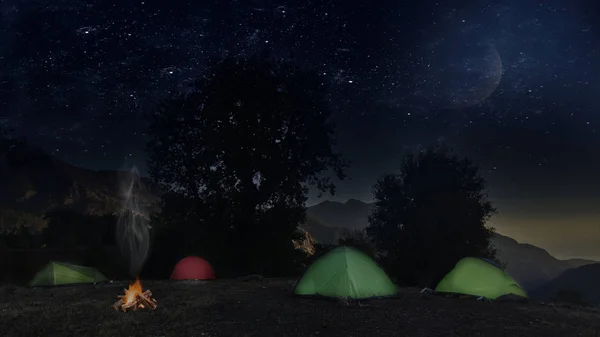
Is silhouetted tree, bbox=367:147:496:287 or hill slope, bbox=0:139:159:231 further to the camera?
hill slope, bbox=0:139:159:231

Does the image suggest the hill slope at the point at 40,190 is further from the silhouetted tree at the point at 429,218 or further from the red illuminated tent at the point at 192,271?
the red illuminated tent at the point at 192,271

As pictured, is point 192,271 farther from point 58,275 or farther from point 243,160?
point 243,160

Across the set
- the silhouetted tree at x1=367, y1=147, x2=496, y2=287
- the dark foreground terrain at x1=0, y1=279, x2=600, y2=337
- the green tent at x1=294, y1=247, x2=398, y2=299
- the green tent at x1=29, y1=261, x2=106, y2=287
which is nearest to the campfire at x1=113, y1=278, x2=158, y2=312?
the dark foreground terrain at x1=0, y1=279, x2=600, y2=337

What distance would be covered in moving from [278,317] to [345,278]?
3.20 metres

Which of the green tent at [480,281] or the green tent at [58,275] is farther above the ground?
→ the green tent at [480,281]

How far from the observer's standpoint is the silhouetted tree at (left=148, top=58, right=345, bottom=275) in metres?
28.0

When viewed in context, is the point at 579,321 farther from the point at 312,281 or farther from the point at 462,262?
the point at 312,281

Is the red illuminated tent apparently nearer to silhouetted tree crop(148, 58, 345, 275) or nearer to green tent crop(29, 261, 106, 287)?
green tent crop(29, 261, 106, 287)

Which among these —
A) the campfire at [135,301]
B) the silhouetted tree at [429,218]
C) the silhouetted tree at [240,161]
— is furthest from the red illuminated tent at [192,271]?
the silhouetted tree at [429,218]

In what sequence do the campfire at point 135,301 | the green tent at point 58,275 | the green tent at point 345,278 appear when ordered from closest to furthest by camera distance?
the campfire at point 135,301 → the green tent at point 345,278 → the green tent at point 58,275

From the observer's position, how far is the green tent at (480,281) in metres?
14.8

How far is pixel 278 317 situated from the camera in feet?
→ 37.0

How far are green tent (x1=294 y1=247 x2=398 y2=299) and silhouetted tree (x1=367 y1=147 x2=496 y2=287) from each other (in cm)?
1970

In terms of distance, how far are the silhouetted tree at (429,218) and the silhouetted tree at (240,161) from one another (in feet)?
32.1
